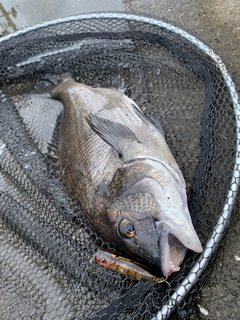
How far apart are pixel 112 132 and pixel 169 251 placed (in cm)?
107

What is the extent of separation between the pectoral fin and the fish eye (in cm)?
60

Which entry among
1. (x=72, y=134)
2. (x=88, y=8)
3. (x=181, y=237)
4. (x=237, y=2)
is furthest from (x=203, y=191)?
(x=88, y=8)

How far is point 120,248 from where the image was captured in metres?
2.49

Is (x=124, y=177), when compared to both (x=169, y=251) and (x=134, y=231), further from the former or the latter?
(x=169, y=251)

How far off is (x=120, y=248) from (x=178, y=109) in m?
1.62

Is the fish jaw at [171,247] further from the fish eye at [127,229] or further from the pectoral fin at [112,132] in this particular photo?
the pectoral fin at [112,132]

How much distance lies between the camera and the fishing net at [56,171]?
8.55 feet

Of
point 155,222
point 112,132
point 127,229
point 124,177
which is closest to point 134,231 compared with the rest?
point 127,229

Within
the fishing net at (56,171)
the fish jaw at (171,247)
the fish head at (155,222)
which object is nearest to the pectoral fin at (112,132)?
the fish head at (155,222)

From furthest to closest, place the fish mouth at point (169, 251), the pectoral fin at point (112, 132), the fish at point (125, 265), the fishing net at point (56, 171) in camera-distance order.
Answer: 1. the pectoral fin at point (112, 132)
2. the fishing net at point (56, 171)
3. the fish at point (125, 265)
4. the fish mouth at point (169, 251)

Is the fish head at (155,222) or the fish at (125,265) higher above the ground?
the fish head at (155,222)

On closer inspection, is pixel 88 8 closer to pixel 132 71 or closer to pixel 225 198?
pixel 132 71

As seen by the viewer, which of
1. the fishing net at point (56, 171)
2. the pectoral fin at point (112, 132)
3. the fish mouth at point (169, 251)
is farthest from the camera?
the pectoral fin at point (112, 132)

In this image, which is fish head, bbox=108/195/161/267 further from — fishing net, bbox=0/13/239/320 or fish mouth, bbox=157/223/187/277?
fishing net, bbox=0/13/239/320
